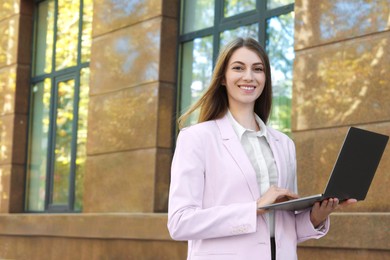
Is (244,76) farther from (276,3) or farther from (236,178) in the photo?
(276,3)

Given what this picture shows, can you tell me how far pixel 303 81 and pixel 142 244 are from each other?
3.18 meters

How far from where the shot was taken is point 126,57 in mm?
10844

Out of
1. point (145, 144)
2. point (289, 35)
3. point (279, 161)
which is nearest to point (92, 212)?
point (145, 144)

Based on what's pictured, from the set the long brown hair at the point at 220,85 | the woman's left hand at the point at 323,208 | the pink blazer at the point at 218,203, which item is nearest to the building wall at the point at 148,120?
the woman's left hand at the point at 323,208

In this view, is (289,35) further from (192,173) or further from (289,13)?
(192,173)

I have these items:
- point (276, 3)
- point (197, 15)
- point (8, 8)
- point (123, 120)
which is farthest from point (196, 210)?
point (8, 8)

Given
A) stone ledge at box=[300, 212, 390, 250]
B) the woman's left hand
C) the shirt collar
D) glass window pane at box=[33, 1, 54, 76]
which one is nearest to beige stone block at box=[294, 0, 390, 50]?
stone ledge at box=[300, 212, 390, 250]

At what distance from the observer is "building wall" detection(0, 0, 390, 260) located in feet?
23.7

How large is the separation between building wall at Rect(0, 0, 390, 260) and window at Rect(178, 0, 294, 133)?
0.20 metres

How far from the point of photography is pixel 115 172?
1080 centimetres

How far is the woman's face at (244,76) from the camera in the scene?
12.9 ft

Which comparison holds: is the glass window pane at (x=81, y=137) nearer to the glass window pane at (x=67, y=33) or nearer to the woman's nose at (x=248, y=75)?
the glass window pane at (x=67, y=33)

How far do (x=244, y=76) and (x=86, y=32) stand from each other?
347 inches

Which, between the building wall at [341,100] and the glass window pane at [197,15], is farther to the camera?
the glass window pane at [197,15]
